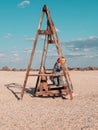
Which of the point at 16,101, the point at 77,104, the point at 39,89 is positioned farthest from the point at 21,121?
the point at 39,89

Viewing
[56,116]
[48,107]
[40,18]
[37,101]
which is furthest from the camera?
[40,18]

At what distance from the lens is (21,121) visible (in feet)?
34.3

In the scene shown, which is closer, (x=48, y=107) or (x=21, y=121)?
(x=21, y=121)

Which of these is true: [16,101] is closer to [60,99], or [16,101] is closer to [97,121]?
[60,99]

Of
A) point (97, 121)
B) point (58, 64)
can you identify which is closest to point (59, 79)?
point (58, 64)

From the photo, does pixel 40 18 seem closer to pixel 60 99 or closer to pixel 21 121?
pixel 60 99

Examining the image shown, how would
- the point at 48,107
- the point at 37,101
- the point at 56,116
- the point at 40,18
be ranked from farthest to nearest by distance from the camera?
the point at 40,18 < the point at 37,101 < the point at 48,107 < the point at 56,116

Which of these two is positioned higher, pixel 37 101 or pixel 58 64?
pixel 58 64

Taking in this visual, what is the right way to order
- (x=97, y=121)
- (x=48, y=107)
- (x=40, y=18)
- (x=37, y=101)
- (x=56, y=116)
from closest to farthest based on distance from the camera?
(x=97, y=121) → (x=56, y=116) → (x=48, y=107) → (x=37, y=101) → (x=40, y=18)

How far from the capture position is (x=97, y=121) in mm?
9961

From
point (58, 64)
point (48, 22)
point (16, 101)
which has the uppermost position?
point (48, 22)

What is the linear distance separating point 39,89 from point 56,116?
570 centimetres

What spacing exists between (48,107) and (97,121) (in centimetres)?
362

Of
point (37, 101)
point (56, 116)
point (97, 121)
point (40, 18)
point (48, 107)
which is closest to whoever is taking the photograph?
point (97, 121)
